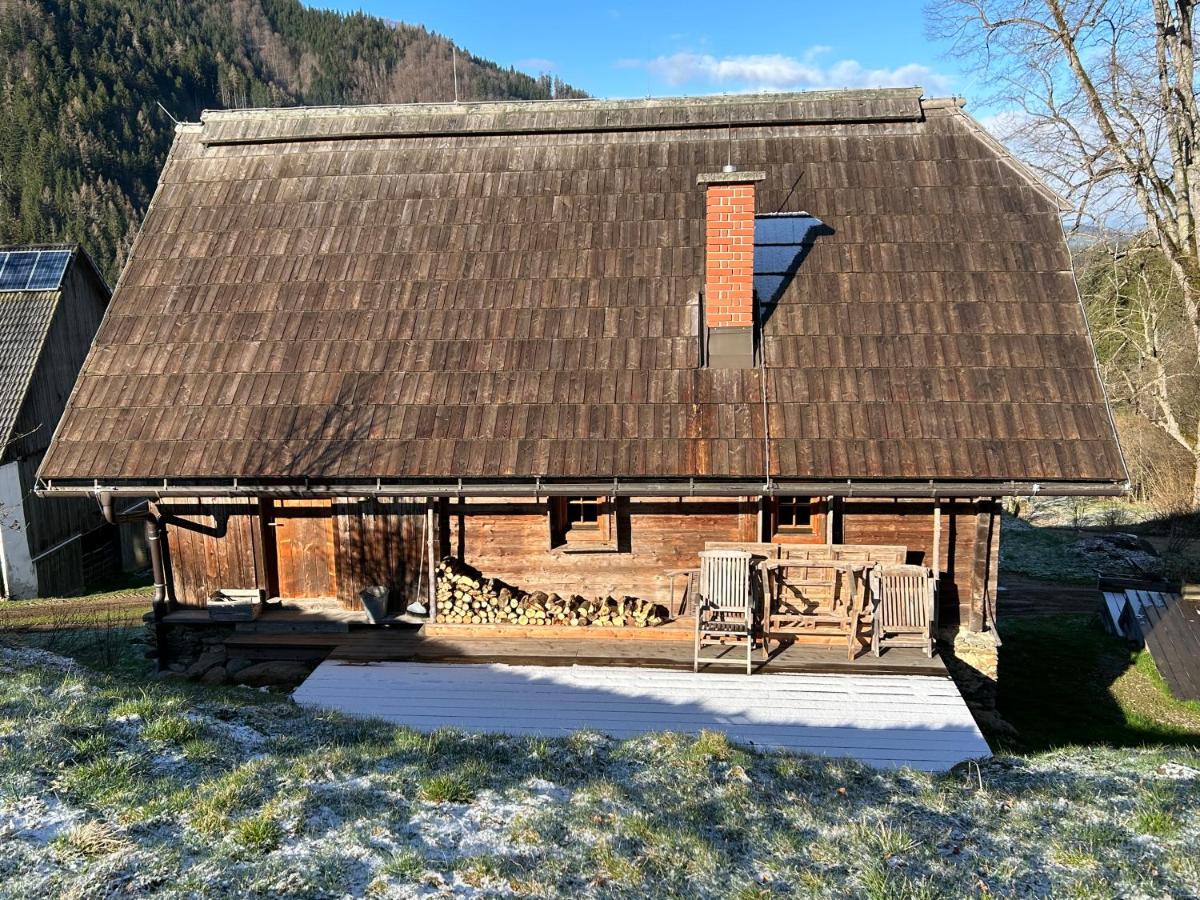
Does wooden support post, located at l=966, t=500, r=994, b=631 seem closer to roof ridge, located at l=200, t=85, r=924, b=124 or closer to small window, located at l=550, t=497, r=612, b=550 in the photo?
small window, located at l=550, t=497, r=612, b=550

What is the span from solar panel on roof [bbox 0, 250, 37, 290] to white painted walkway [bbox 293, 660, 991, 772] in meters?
19.3

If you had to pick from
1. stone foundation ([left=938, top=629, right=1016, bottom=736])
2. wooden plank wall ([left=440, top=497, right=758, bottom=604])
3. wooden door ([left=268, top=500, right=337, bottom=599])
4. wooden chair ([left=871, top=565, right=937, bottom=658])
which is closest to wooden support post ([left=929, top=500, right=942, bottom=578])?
wooden chair ([left=871, top=565, right=937, bottom=658])

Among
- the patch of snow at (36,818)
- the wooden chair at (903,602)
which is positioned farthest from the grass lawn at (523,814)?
the wooden chair at (903,602)

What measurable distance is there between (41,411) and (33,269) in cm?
466

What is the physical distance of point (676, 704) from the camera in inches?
323

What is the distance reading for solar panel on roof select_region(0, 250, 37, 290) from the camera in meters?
21.4

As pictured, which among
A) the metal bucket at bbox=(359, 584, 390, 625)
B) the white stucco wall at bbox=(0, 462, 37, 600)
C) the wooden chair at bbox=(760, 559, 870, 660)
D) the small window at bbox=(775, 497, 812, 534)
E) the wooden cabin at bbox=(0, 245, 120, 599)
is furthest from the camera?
the wooden cabin at bbox=(0, 245, 120, 599)

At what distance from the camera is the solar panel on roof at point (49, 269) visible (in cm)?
2134

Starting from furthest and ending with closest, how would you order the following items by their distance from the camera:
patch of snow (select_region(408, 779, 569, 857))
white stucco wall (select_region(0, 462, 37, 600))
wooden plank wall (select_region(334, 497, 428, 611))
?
white stucco wall (select_region(0, 462, 37, 600))
wooden plank wall (select_region(334, 497, 428, 611))
patch of snow (select_region(408, 779, 569, 857))

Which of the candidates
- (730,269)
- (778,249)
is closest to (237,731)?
(730,269)

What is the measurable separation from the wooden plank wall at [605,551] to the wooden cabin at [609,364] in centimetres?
4

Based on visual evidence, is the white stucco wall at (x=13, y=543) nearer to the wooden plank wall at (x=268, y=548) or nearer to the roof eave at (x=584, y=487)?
the roof eave at (x=584, y=487)

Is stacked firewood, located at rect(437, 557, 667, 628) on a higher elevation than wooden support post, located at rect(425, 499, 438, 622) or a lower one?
lower

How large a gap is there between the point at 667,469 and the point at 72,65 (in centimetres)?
7283
